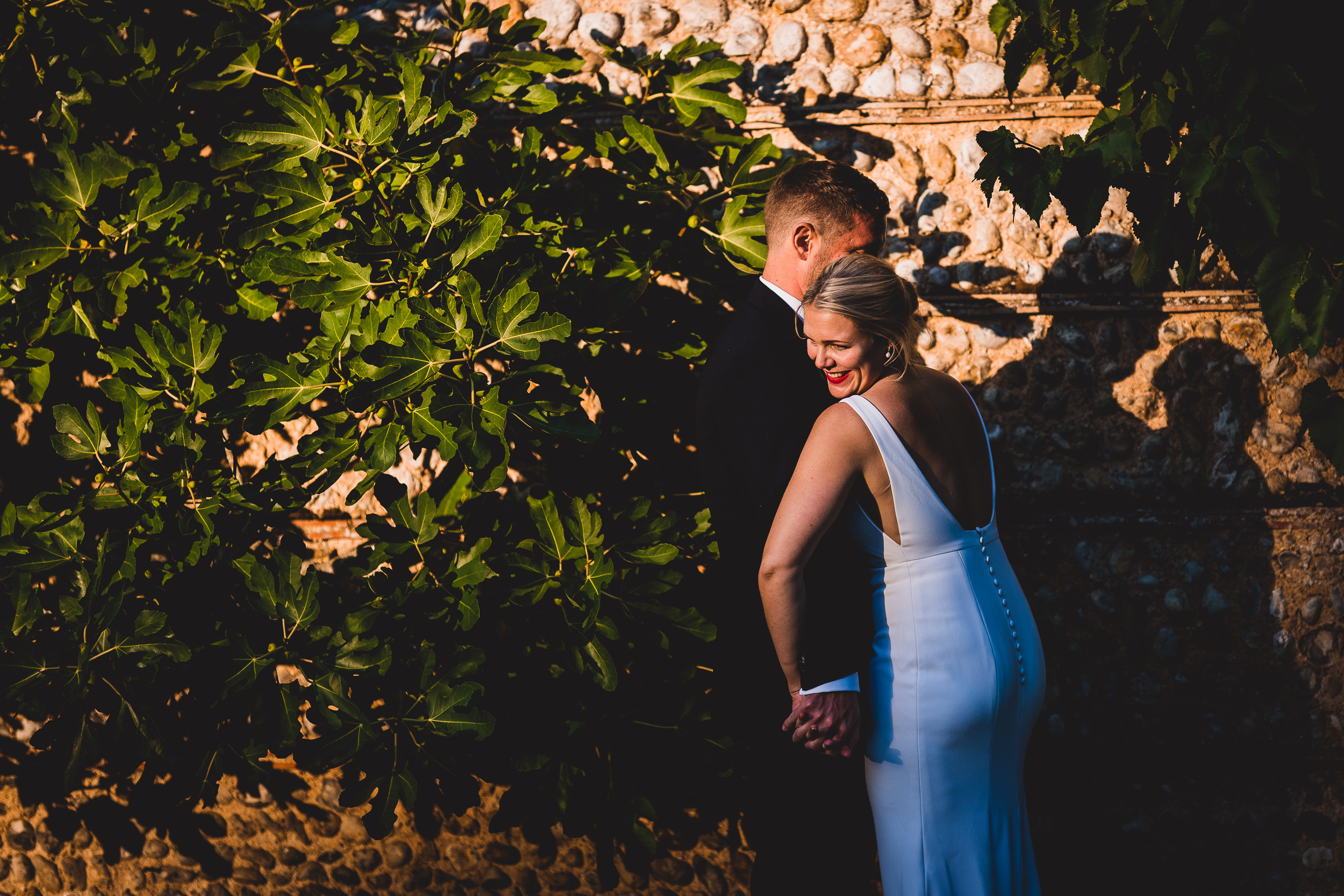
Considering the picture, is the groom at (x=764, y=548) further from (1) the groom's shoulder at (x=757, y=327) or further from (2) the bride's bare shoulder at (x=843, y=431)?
(2) the bride's bare shoulder at (x=843, y=431)

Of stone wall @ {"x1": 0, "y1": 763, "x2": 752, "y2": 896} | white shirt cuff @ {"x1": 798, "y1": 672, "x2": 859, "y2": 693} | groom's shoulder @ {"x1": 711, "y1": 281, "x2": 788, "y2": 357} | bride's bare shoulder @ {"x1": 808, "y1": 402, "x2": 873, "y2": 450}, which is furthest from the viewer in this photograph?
stone wall @ {"x1": 0, "y1": 763, "x2": 752, "y2": 896}

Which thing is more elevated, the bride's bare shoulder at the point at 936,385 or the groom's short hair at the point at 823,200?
the groom's short hair at the point at 823,200

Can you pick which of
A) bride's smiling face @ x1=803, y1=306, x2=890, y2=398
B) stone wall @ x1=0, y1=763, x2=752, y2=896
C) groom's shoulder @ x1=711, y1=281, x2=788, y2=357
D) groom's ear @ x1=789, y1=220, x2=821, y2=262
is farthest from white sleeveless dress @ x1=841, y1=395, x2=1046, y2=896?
stone wall @ x1=0, y1=763, x2=752, y2=896

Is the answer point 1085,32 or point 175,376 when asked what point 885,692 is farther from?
point 175,376

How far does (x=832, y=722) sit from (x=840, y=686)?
0.30 ft

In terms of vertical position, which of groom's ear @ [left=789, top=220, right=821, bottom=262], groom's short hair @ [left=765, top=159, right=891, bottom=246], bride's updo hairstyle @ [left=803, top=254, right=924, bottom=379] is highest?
groom's short hair @ [left=765, top=159, right=891, bottom=246]

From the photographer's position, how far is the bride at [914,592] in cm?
178

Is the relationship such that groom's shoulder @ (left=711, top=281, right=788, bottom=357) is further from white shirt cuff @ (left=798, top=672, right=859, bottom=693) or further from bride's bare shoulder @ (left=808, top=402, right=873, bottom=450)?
white shirt cuff @ (left=798, top=672, right=859, bottom=693)

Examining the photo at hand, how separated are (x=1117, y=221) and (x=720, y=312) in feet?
4.61

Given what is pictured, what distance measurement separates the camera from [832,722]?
6.16 ft

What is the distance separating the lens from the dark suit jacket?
1882mm

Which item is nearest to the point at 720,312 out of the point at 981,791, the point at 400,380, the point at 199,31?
the point at 400,380

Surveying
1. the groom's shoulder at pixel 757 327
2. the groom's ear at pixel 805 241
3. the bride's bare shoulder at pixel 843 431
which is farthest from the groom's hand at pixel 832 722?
the groom's ear at pixel 805 241

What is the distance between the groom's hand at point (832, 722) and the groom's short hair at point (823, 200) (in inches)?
47.5
